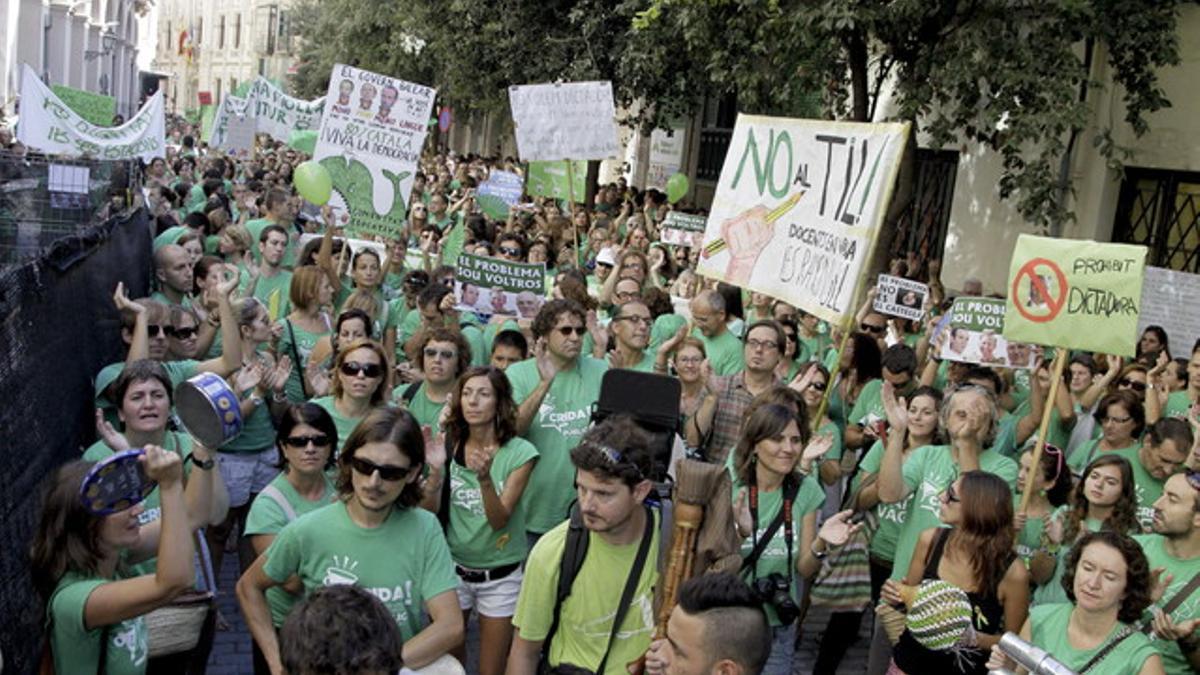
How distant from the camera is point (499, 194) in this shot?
52.2ft

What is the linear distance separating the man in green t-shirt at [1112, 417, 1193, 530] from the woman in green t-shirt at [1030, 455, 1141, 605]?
876mm

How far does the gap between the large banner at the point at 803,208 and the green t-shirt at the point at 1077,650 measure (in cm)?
241

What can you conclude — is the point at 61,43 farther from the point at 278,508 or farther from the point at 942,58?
the point at 278,508

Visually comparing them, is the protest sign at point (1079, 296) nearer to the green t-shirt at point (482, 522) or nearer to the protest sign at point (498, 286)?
the green t-shirt at point (482, 522)

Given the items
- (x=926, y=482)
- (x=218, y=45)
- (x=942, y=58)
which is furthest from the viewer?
(x=218, y=45)

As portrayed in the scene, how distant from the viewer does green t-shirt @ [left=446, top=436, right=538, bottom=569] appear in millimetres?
5359

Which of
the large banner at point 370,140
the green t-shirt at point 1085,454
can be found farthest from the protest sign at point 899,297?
the large banner at point 370,140

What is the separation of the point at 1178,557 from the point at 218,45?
8680cm

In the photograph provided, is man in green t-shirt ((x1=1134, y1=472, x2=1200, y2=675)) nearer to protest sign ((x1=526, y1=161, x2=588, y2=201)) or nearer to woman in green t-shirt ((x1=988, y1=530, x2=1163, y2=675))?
woman in green t-shirt ((x1=988, y1=530, x2=1163, y2=675))

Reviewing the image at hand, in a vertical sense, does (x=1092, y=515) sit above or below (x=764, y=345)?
below

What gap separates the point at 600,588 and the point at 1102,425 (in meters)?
4.01

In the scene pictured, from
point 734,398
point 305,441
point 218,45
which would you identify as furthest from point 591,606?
point 218,45

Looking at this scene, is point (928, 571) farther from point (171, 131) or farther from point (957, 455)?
point (171, 131)

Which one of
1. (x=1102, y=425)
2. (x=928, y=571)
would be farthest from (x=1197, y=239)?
(x=928, y=571)
